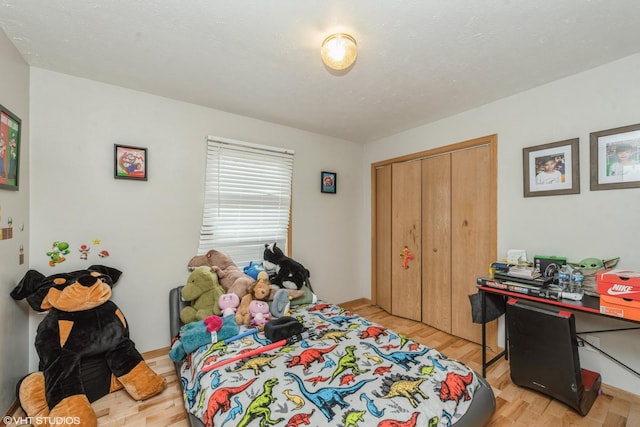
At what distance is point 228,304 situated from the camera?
2.33m

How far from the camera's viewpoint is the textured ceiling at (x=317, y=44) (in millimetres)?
1453

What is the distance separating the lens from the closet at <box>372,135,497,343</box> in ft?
9.03

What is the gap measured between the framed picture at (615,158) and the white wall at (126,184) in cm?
295

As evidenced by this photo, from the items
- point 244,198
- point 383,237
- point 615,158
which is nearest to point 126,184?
point 244,198

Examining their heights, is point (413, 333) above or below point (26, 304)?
below

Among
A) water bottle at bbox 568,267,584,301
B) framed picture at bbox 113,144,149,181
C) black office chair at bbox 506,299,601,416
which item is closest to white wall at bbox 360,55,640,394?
water bottle at bbox 568,267,584,301

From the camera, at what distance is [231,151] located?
2.90 metres

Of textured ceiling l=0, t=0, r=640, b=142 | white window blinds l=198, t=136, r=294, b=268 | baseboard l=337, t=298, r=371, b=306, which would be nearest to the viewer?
textured ceiling l=0, t=0, r=640, b=142

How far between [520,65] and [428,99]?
73 cm

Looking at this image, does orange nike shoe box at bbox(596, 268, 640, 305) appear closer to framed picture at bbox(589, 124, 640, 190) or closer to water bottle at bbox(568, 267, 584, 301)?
water bottle at bbox(568, 267, 584, 301)

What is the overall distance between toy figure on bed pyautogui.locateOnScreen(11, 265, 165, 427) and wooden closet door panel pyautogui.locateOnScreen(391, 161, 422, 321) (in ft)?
8.95

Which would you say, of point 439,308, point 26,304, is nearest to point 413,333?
point 439,308

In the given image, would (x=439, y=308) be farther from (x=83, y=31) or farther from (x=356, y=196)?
(x=83, y=31)

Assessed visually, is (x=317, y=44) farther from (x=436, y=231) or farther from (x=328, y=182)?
(x=436, y=231)
